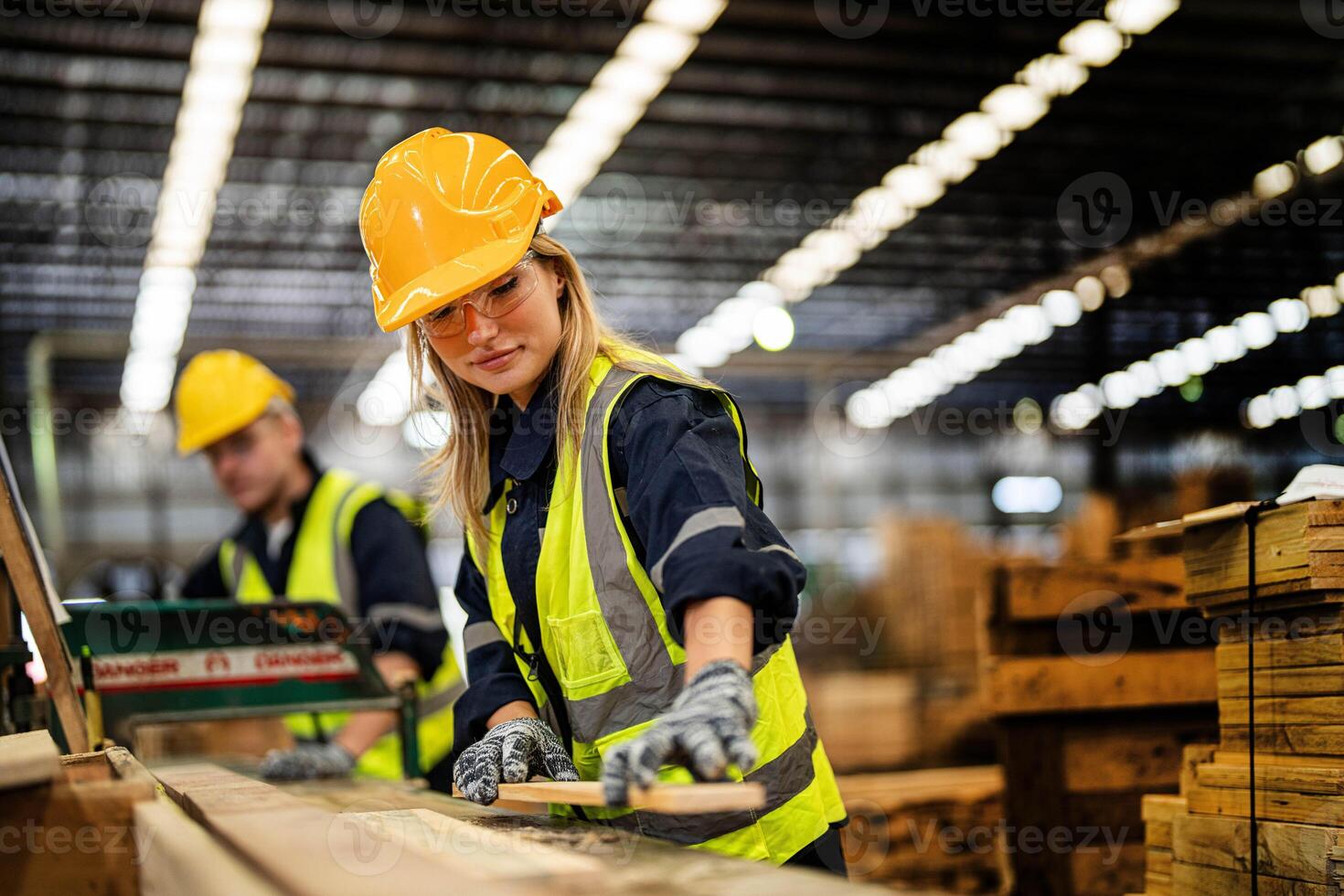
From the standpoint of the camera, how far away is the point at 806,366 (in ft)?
55.0

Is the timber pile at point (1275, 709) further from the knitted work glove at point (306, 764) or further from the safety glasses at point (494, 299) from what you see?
the knitted work glove at point (306, 764)

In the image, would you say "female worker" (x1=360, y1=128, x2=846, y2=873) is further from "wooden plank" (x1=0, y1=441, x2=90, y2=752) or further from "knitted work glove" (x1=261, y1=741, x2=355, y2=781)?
"knitted work glove" (x1=261, y1=741, x2=355, y2=781)

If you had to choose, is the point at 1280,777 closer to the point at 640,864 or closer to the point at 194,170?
the point at 640,864

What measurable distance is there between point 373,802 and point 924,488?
27.9 m

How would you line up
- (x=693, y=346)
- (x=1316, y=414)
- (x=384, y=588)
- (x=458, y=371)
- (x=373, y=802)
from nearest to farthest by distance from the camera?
1. (x=458, y=371)
2. (x=373, y=802)
3. (x=384, y=588)
4. (x=1316, y=414)
5. (x=693, y=346)

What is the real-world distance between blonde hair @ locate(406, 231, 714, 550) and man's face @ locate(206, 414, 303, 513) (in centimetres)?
232

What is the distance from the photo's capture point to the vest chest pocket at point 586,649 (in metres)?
2.50

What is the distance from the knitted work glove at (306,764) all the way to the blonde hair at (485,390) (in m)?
1.77

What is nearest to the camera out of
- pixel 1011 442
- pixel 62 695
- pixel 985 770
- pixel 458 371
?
pixel 458 371

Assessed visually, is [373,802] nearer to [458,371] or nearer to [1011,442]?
[458,371]

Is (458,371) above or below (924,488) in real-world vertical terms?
below


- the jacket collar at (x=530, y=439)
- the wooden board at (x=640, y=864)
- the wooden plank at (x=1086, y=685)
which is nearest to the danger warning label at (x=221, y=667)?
the wooden board at (x=640, y=864)

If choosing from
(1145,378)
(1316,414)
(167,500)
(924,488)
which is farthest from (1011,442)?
(167,500)

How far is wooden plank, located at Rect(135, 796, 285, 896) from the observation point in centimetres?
177
